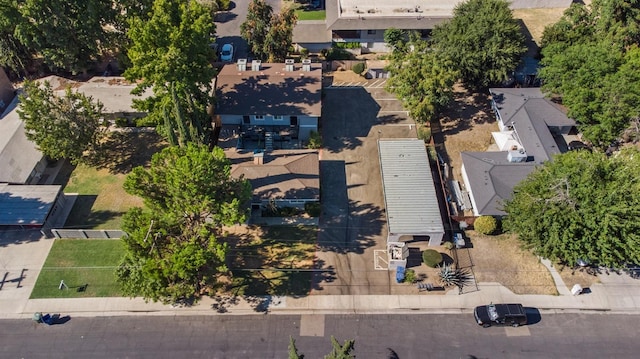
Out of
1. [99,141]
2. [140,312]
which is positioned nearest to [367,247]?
[140,312]

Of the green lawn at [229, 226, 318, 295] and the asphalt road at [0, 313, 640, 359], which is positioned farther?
the green lawn at [229, 226, 318, 295]

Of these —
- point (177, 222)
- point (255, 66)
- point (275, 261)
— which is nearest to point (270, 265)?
point (275, 261)

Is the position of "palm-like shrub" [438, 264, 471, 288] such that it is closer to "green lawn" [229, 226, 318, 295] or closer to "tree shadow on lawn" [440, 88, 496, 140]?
"green lawn" [229, 226, 318, 295]

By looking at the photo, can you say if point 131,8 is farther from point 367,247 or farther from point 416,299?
point 416,299

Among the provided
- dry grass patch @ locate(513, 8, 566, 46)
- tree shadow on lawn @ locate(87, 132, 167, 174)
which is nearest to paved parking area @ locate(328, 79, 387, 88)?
tree shadow on lawn @ locate(87, 132, 167, 174)

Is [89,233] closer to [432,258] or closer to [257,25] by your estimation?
[257,25]
